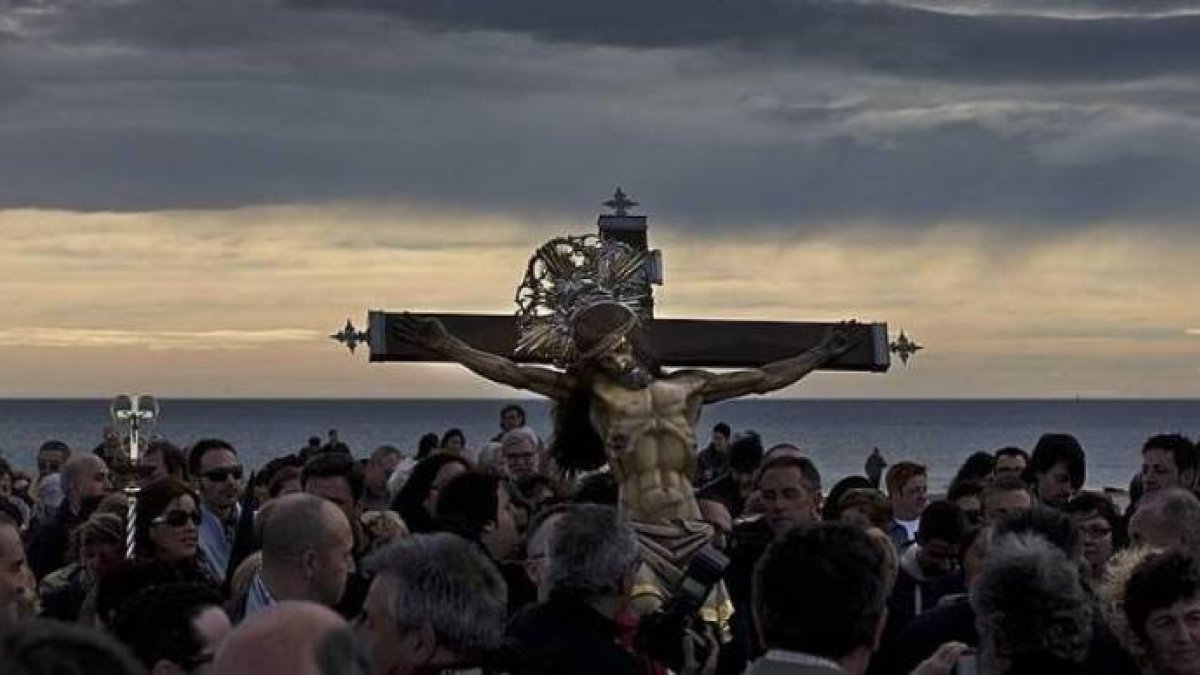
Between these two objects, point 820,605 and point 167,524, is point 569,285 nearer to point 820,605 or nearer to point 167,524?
point 167,524

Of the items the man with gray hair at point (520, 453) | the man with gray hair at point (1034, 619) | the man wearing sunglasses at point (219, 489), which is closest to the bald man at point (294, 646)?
the man with gray hair at point (1034, 619)

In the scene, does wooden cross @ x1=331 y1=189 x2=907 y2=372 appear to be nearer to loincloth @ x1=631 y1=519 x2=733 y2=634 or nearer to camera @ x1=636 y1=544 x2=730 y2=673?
loincloth @ x1=631 y1=519 x2=733 y2=634

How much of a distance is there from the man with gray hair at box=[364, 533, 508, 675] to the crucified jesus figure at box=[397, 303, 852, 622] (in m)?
4.11

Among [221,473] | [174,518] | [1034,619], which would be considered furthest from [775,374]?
[1034,619]

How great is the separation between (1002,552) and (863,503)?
431 centimetres

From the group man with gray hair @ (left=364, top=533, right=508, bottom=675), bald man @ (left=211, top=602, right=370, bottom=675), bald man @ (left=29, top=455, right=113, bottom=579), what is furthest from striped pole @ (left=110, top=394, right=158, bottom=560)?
bald man @ (left=211, top=602, right=370, bottom=675)

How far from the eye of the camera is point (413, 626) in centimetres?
564

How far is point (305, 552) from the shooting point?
6.68 metres

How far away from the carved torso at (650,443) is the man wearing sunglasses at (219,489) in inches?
79.8

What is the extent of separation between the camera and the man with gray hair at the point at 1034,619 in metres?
5.93

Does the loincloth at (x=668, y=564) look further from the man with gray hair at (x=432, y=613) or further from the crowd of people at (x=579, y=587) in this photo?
the man with gray hair at (x=432, y=613)

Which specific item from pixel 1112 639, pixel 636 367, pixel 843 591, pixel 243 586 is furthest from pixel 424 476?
pixel 843 591

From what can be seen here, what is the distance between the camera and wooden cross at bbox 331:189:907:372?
11.9 meters

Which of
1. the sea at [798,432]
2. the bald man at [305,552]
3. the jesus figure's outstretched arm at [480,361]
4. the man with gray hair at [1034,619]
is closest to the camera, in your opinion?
the man with gray hair at [1034,619]
